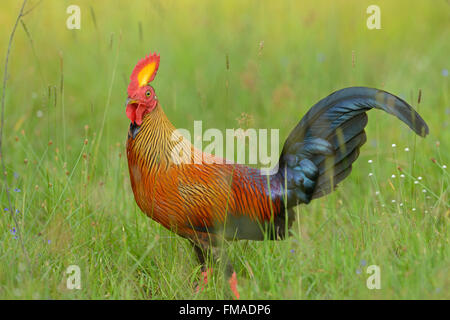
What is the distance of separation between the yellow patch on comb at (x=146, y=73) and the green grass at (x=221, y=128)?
0.54m

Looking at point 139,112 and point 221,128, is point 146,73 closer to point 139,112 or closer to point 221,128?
point 139,112

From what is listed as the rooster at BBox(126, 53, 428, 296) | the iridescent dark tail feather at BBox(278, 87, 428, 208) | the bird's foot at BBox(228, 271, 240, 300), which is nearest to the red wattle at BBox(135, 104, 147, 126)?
the rooster at BBox(126, 53, 428, 296)

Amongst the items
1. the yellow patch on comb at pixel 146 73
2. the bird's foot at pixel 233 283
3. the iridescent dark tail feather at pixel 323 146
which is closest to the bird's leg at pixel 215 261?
the bird's foot at pixel 233 283

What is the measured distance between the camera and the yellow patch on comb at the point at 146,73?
3.72 meters

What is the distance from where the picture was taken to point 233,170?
3.67 m

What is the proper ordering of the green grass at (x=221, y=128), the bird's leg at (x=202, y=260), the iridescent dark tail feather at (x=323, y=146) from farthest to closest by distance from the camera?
the iridescent dark tail feather at (x=323, y=146) < the bird's leg at (x=202, y=260) < the green grass at (x=221, y=128)

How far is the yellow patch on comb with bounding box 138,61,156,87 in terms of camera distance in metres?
3.72

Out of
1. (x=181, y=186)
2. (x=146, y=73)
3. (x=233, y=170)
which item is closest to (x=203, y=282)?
(x=181, y=186)

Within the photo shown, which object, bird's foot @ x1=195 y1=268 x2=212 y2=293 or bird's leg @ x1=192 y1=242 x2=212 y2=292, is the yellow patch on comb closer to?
bird's leg @ x1=192 y1=242 x2=212 y2=292

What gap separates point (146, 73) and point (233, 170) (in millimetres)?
904

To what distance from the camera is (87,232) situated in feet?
13.6

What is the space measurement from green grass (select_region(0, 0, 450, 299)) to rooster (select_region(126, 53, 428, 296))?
0.27 m

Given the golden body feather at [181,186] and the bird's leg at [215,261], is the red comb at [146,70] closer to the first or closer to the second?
the golden body feather at [181,186]
